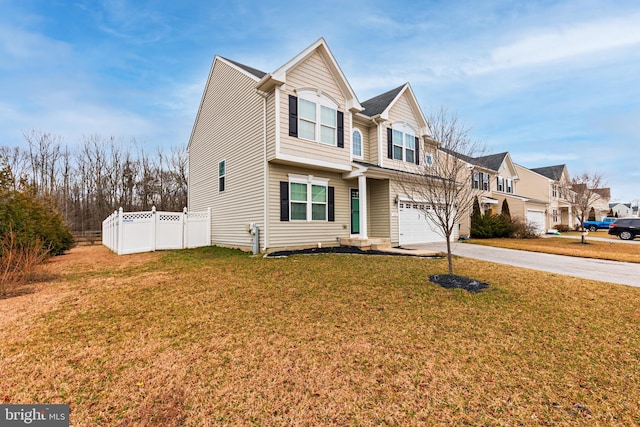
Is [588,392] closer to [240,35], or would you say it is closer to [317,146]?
[317,146]

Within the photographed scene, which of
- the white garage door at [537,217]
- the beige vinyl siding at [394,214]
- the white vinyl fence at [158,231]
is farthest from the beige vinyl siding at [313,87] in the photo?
the white garage door at [537,217]

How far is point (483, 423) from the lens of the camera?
2.29m

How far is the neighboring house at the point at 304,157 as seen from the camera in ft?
35.1

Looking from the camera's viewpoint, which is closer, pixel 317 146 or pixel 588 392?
pixel 588 392

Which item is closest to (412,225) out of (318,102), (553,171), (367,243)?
(367,243)

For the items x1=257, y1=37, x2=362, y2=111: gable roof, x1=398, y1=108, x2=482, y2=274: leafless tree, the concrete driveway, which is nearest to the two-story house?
the concrete driveway

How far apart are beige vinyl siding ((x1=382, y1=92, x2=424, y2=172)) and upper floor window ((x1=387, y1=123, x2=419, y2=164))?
0.24 meters

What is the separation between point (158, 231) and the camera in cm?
1309

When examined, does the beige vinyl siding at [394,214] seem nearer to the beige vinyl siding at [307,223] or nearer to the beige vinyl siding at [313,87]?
the beige vinyl siding at [307,223]

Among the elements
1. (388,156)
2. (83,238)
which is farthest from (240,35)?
(83,238)

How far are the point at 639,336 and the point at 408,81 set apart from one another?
14.9 meters

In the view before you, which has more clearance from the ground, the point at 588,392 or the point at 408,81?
the point at 408,81

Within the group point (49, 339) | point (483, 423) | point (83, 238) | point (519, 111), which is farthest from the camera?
point (83, 238)

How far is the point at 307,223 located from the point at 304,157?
2.69 meters
